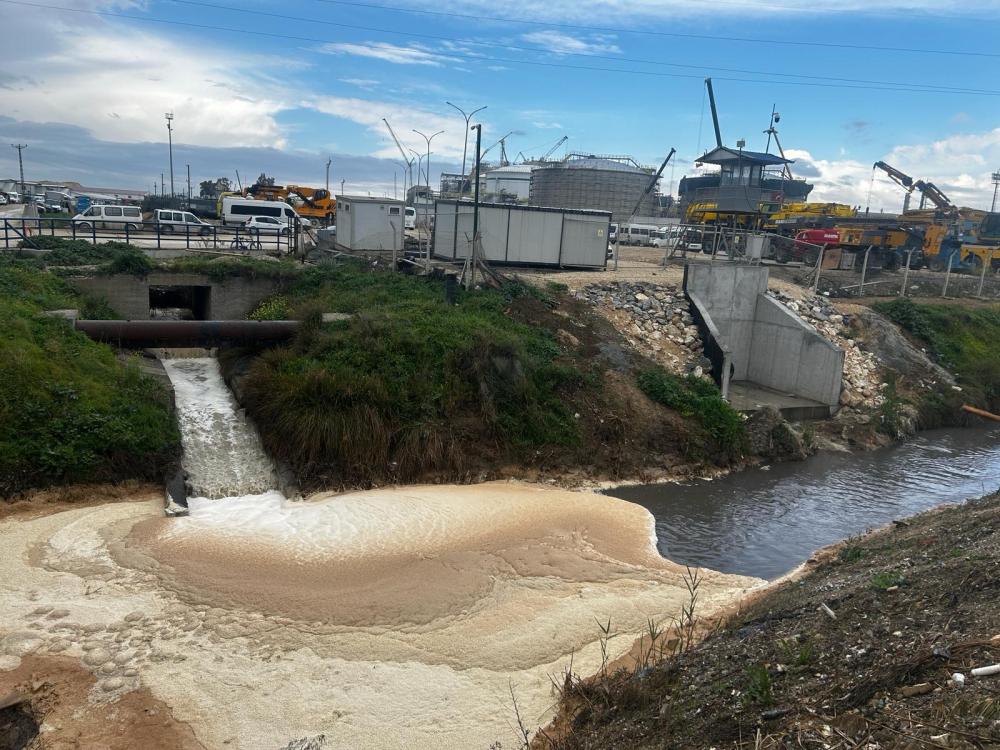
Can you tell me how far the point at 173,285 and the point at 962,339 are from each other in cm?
3026

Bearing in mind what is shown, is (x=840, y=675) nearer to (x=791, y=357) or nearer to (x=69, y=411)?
(x=69, y=411)

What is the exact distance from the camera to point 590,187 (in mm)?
85250

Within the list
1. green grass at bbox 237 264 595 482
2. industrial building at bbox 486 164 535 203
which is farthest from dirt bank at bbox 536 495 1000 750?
industrial building at bbox 486 164 535 203

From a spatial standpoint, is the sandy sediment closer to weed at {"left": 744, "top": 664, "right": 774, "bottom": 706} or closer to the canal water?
the canal water

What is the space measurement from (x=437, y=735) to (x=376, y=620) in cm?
279

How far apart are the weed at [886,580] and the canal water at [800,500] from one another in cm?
468

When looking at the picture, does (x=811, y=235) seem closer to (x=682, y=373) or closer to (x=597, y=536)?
(x=682, y=373)

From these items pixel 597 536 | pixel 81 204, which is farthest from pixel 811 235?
pixel 81 204

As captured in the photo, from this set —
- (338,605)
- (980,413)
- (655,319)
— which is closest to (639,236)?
(655,319)

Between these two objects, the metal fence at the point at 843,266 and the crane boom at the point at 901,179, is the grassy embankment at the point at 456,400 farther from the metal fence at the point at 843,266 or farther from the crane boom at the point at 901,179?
the crane boom at the point at 901,179

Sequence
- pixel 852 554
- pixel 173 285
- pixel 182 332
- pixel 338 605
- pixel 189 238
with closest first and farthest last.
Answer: pixel 338 605 < pixel 852 554 < pixel 182 332 < pixel 173 285 < pixel 189 238

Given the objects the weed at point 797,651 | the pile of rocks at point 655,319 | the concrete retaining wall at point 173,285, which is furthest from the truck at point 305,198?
the weed at point 797,651

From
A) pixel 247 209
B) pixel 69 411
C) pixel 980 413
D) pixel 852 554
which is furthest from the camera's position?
pixel 247 209

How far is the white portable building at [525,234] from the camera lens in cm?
2691
